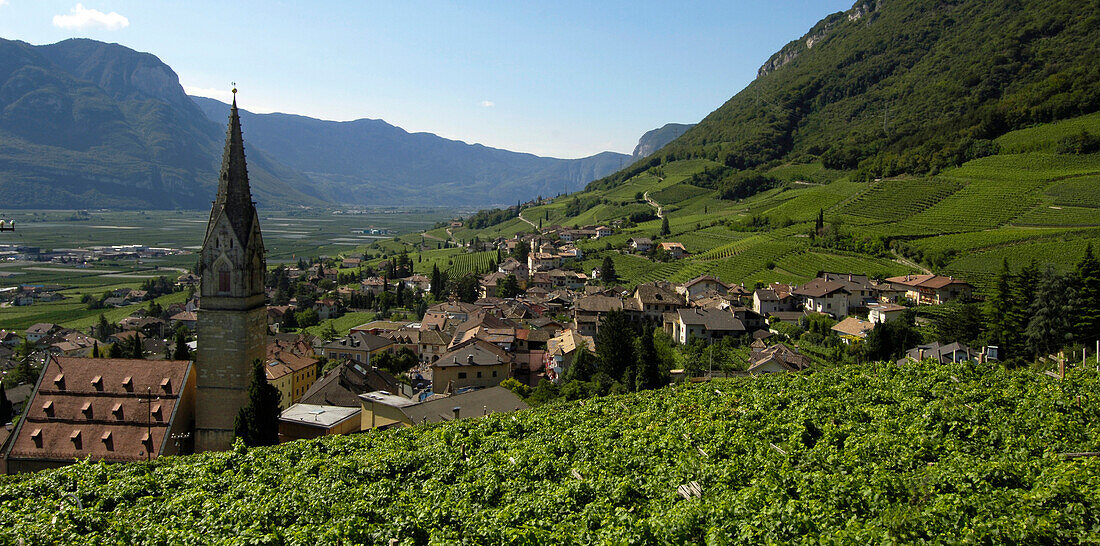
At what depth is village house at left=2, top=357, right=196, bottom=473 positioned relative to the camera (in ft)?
91.9

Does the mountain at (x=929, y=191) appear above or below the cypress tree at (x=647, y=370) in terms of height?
above

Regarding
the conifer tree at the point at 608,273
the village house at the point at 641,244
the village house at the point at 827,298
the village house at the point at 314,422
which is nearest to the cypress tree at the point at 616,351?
the village house at the point at 314,422

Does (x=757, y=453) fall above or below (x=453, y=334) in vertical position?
above

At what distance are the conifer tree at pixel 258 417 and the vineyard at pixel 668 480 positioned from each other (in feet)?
21.8

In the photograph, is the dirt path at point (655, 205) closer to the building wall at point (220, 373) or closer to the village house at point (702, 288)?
the village house at point (702, 288)

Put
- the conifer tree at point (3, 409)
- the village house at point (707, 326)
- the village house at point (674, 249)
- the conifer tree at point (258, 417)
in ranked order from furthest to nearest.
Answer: the village house at point (674, 249) < the village house at point (707, 326) < the conifer tree at point (3, 409) < the conifer tree at point (258, 417)

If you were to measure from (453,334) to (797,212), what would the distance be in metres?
75.4

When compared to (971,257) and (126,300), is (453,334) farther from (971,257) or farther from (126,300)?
(126,300)

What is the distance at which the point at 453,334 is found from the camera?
75.9 meters

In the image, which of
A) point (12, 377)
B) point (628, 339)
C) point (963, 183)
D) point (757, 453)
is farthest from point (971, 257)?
point (12, 377)

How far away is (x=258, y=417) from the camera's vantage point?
2716cm

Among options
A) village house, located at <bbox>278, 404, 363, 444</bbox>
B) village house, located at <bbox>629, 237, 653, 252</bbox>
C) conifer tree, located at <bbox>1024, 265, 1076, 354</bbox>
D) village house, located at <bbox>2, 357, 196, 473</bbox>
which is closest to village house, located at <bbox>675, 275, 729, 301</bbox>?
village house, located at <bbox>629, 237, 653, 252</bbox>

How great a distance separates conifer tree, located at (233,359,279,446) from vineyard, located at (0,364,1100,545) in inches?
262

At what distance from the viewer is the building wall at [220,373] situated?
1168 inches
